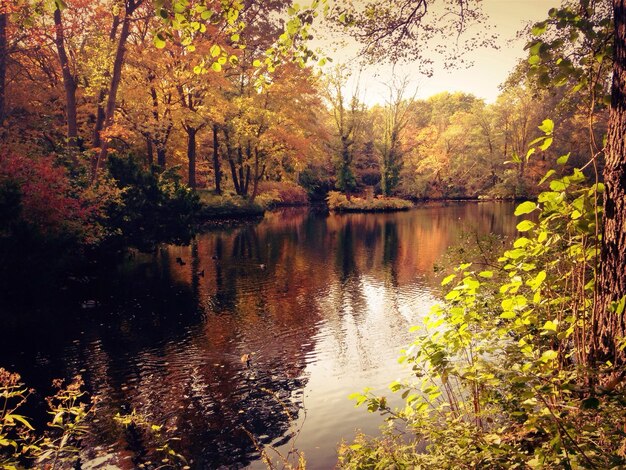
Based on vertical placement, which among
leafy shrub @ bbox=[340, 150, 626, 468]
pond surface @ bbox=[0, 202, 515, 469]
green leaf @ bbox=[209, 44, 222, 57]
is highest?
green leaf @ bbox=[209, 44, 222, 57]

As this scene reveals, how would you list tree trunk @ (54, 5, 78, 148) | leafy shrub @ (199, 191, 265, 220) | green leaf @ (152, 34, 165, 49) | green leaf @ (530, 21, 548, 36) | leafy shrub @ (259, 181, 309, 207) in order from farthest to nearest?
1. leafy shrub @ (259, 181, 309, 207)
2. leafy shrub @ (199, 191, 265, 220)
3. tree trunk @ (54, 5, 78, 148)
4. green leaf @ (152, 34, 165, 49)
5. green leaf @ (530, 21, 548, 36)

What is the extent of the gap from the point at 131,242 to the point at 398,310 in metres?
13.7

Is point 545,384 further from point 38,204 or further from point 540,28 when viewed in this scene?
point 38,204

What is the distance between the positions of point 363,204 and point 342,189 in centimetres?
554

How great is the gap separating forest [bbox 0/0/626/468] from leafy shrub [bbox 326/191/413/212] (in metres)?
0.24

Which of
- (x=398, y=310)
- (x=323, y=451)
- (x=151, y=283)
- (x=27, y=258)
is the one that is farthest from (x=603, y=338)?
(x=151, y=283)

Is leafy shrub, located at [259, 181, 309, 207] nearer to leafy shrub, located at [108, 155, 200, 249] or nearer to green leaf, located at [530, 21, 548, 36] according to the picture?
leafy shrub, located at [108, 155, 200, 249]

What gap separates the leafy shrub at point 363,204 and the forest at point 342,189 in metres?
0.24

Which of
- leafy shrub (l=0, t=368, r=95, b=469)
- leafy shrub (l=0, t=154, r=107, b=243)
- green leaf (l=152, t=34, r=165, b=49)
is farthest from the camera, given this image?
leafy shrub (l=0, t=154, r=107, b=243)

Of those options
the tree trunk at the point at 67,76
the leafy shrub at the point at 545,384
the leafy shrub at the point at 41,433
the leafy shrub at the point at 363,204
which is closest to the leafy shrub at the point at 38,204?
the leafy shrub at the point at 41,433

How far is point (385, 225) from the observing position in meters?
39.6

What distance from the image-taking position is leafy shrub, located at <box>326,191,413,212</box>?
51.9m

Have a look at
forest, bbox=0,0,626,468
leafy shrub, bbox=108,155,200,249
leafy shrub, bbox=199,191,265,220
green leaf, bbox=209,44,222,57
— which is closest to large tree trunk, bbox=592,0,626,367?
forest, bbox=0,0,626,468

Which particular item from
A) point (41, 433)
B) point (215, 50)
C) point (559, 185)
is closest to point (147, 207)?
point (41, 433)
